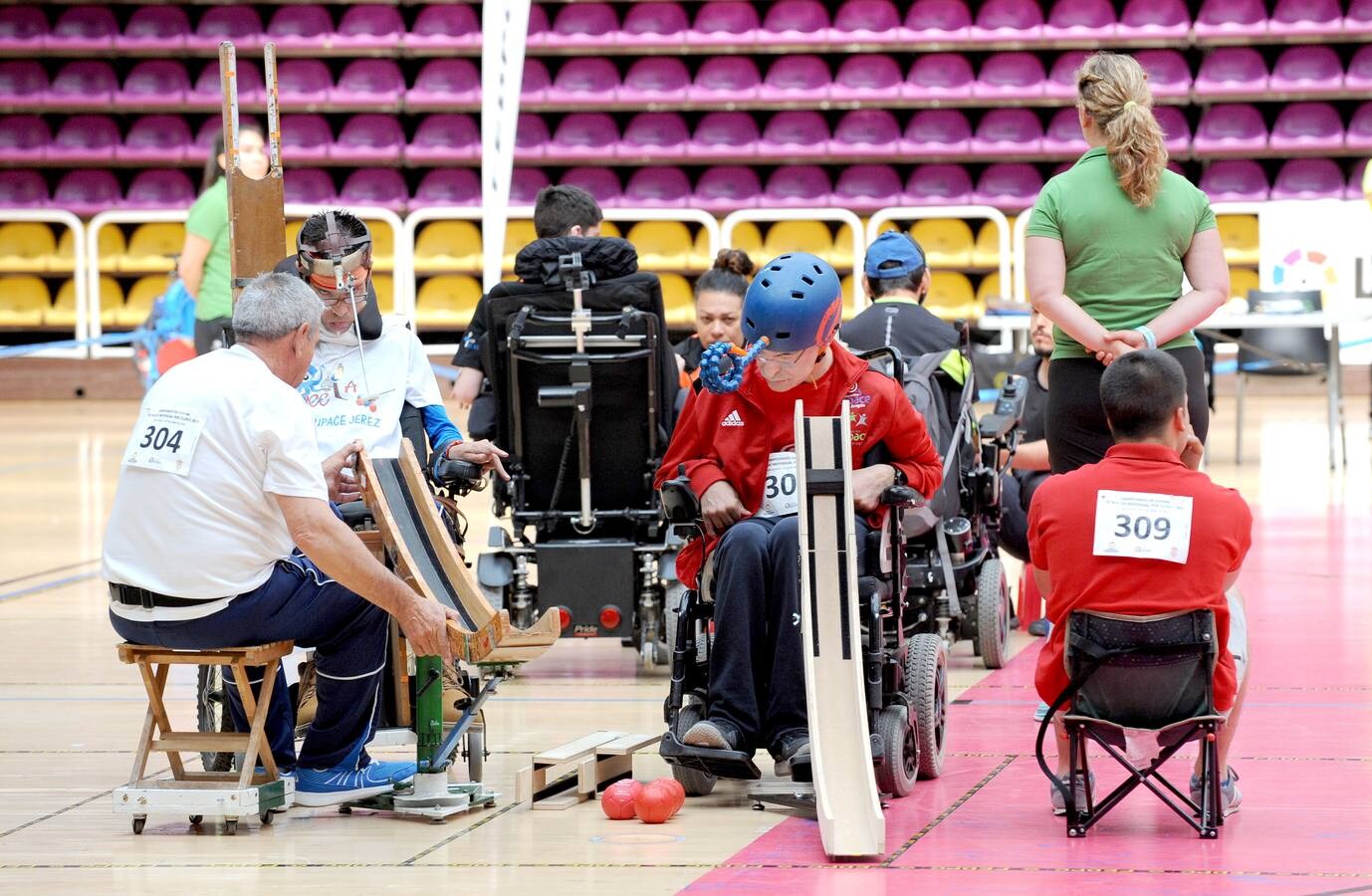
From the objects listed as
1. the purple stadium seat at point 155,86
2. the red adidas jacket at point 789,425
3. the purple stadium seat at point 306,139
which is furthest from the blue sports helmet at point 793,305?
the purple stadium seat at point 155,86

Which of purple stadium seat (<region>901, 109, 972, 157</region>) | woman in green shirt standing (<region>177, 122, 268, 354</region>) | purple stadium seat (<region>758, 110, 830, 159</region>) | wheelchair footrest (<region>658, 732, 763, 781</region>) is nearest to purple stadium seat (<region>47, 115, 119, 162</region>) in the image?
purple stadium seat (<region>758, 110, 830, 159</region>)

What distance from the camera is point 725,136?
1464cm

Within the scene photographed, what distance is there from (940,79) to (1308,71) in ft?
8.60

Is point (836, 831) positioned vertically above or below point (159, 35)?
below

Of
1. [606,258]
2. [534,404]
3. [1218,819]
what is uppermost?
[606,258]

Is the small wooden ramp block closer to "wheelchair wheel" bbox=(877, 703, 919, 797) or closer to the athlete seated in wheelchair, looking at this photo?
"wheelchair wheel" bbox=(877, 703, 919, 797)

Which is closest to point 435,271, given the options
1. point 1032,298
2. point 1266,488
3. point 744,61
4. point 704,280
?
point 744,61

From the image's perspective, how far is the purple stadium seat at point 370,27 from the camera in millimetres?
14773

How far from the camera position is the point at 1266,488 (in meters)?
8.80

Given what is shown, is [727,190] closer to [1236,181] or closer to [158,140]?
[1236,181]

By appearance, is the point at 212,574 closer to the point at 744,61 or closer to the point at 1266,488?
the point at 1266,488

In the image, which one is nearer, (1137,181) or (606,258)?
(1137,181)

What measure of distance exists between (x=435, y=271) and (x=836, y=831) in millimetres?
11527

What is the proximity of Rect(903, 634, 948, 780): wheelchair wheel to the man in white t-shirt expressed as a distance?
94cm
